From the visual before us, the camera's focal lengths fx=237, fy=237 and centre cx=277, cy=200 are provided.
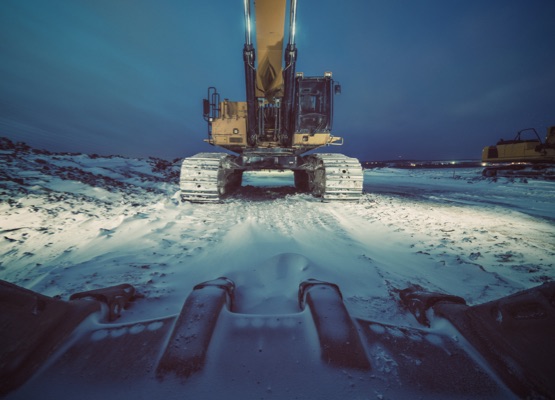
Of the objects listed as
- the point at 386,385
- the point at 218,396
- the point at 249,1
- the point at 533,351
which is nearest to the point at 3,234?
the point at 218,396

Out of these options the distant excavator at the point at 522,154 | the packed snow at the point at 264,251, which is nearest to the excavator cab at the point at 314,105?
the packed snow at the point at 264,251

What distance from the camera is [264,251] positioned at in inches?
125

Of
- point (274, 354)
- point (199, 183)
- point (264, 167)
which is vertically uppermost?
point (264, 167)

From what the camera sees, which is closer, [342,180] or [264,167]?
[342,180]

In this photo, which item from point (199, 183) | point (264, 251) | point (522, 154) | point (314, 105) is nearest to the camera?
point (264, 251)

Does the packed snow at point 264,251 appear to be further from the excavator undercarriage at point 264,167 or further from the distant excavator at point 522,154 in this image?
the distant excavator at point 522,154

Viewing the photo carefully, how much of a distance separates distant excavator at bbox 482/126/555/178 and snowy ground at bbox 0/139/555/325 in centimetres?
1300

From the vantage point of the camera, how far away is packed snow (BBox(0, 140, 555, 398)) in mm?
2303

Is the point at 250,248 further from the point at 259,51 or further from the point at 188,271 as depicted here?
the point at 259,51

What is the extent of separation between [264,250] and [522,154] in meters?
20.2

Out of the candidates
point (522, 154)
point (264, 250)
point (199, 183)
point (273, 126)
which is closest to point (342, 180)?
point (273, 126)

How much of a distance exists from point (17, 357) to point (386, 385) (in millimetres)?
1507

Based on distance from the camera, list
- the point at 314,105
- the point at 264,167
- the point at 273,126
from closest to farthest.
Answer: the point at 314,105
the point at 264,167
the point at 273,126

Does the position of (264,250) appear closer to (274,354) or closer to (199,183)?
(274,354)
